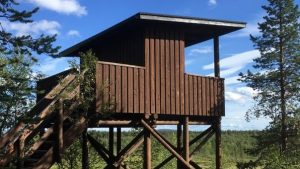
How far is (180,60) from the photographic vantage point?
19.4 meters

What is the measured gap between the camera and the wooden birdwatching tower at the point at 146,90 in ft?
52.7

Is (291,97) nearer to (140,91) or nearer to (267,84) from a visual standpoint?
(267,84)

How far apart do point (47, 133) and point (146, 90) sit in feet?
14.3

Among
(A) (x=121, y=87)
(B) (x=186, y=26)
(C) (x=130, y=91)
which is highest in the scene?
(B) (x=186, y=26)

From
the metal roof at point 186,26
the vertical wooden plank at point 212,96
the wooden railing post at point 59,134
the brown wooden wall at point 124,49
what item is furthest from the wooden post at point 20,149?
the vertical wooden plank at point 212,96

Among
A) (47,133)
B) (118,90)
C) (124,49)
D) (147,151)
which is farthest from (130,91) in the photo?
(47,133)

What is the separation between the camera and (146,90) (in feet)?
59.3

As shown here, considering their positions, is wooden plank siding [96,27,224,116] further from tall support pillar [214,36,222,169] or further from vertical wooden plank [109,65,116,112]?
tall support pillar [214,36,222,169]

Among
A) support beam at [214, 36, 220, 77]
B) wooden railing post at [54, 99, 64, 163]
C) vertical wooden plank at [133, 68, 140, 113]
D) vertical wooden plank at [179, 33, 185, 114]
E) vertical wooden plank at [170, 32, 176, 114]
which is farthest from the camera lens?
support beam at [214, 36, 220, 77]

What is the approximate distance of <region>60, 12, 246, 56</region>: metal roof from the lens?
17938 mm

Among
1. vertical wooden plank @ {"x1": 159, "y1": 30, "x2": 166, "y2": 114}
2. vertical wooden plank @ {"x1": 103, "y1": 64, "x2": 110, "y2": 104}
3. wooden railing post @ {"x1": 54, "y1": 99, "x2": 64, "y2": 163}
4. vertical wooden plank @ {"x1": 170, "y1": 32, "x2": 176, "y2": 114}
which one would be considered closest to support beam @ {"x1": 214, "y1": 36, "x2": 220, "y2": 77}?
vertical wooden plank @ {"x1": 170, "y1": 32, "x2": 176, "y2": 114}

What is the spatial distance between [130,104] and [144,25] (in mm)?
2991

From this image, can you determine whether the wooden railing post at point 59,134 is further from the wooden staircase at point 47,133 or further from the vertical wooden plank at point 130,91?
the vertical wooden plank at point 130,91

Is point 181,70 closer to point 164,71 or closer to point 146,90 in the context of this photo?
point 164,71
